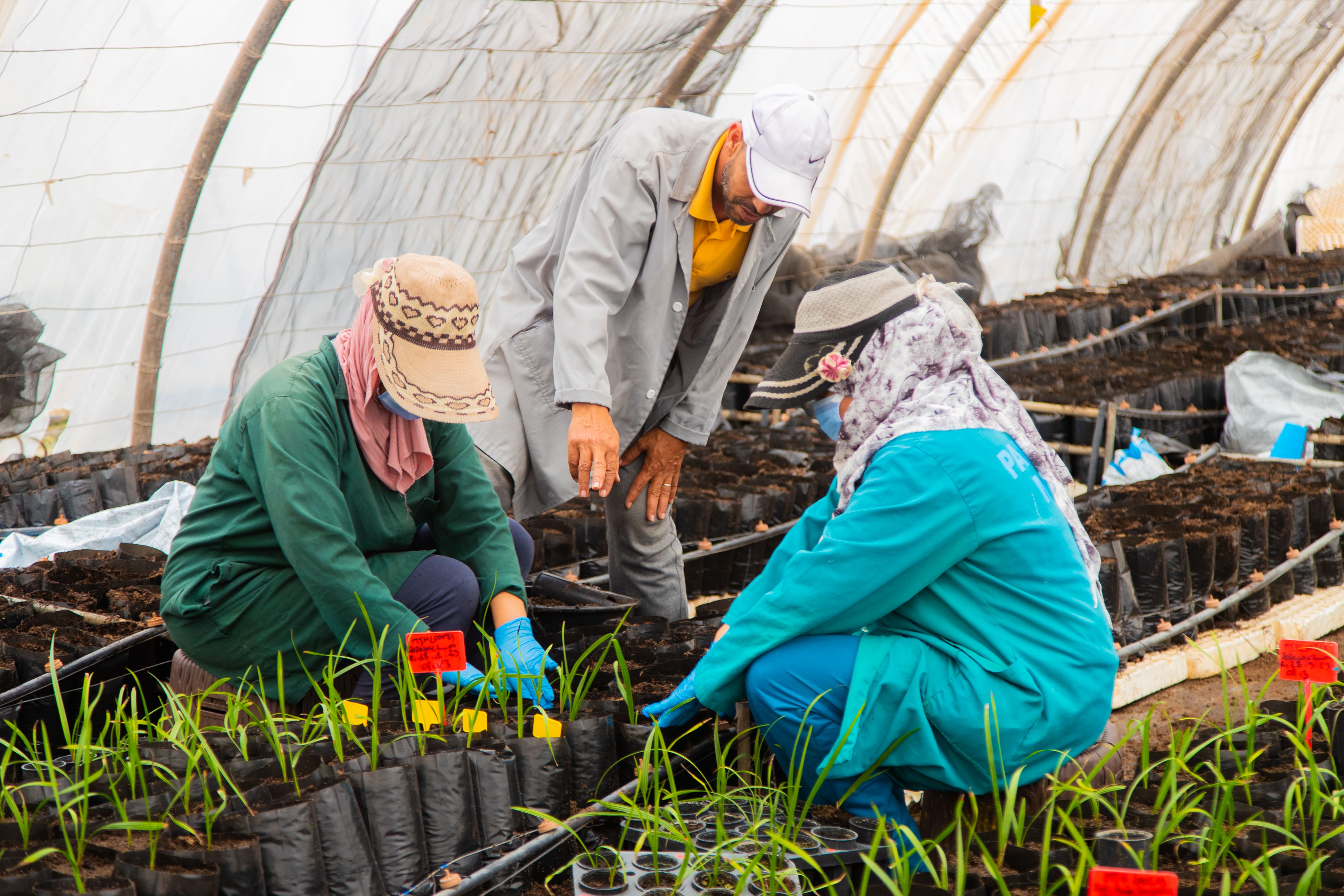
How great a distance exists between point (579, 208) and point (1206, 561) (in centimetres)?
227

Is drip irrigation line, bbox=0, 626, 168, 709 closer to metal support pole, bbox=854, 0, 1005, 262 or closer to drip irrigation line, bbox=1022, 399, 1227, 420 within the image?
drip irrigation line, bbox=1022, 399, 1227, 420

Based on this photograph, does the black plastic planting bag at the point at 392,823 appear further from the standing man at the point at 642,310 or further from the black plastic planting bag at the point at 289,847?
the standing man at the point at 642,310

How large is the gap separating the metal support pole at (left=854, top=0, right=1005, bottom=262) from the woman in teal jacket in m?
6.51

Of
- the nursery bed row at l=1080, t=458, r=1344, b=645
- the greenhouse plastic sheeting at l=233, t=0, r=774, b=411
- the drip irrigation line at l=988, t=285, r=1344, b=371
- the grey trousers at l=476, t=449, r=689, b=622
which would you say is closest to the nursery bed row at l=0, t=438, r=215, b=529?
the greenhouse plastic sheeting at l=233, t=0, r=774, b=411

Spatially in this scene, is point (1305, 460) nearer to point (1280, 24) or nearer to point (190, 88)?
point (190, 88)

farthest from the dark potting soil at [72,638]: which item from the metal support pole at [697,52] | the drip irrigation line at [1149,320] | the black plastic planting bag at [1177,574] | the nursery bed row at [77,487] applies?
the drip irrigation line at [1149,320]

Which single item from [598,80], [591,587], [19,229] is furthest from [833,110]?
[591,587]

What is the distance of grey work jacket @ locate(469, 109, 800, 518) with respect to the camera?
252 cm

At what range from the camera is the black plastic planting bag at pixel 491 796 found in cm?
181

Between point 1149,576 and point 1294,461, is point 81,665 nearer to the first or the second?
point 1149,576

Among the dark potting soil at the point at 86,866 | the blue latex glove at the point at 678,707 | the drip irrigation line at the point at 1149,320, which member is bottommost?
the drip irrigation line at the point at 1149,320

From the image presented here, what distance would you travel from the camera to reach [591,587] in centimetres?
314

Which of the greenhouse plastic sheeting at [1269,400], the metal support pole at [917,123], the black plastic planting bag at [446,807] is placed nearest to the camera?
the black plastic planting bag at [446,807]

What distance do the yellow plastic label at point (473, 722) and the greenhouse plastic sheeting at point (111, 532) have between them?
2.14m
